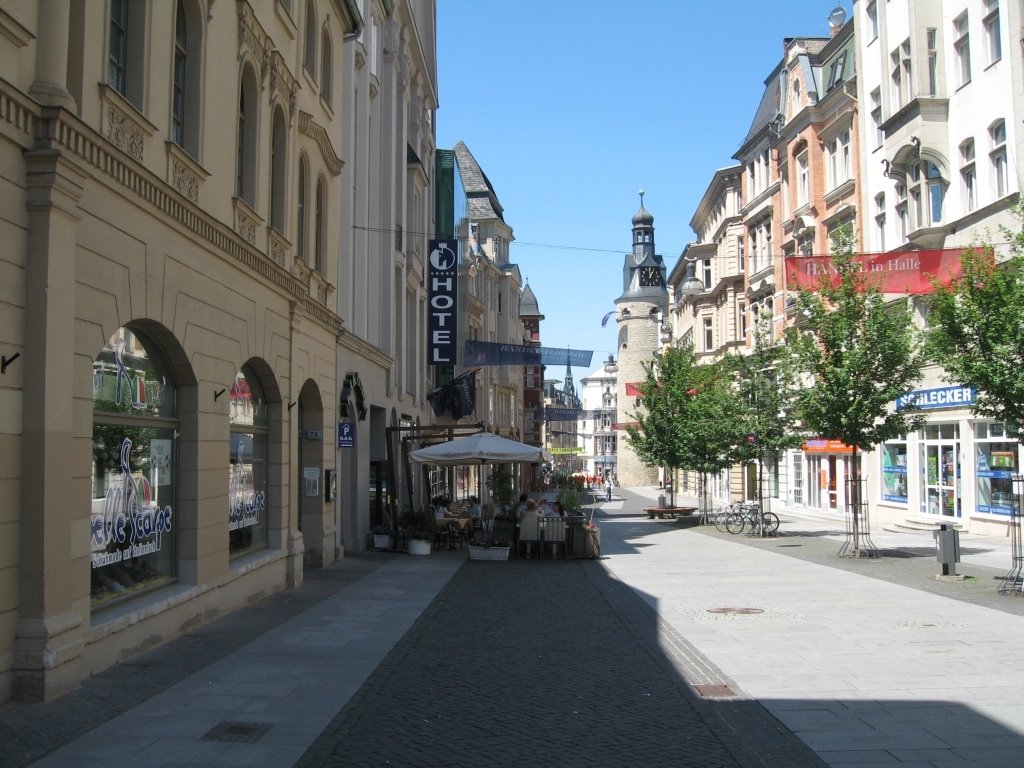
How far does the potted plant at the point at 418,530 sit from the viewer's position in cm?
2189

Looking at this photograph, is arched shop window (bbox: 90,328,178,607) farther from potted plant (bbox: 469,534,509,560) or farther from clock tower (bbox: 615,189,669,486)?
clock tower (bbox: 615,189,669,486)

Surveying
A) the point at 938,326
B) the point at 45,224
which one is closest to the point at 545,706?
the point at 45,224

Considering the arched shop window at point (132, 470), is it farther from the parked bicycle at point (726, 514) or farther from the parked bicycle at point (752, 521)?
the parked bicycle at point (726, 514)

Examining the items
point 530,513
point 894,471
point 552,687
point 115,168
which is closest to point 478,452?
point 530,513

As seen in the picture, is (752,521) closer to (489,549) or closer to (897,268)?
(489,549)

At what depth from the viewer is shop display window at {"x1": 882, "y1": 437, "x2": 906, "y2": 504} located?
102ft

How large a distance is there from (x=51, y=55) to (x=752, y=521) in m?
25.0

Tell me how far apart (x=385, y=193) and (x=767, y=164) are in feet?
82.7

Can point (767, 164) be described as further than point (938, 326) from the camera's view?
Yes

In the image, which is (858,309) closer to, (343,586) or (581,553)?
(581,553)

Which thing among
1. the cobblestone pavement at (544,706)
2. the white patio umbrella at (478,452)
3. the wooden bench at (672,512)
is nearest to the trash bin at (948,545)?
the cobblestone pavement at (544,706)

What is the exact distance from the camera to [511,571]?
19188 mm

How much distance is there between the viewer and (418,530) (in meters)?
22.3

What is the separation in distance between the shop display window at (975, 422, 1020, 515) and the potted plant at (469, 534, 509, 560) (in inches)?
496
